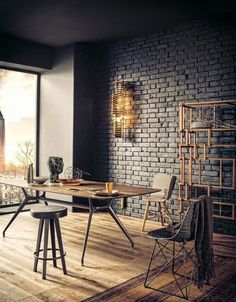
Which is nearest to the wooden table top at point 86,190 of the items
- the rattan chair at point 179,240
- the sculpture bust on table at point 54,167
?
the sculpture bust on table at point 54,167

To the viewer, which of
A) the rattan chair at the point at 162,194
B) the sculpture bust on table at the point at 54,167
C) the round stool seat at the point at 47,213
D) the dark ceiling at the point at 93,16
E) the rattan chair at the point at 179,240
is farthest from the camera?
the rattan chair at the point at 162,194

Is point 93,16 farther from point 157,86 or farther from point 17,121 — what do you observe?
point 17,121

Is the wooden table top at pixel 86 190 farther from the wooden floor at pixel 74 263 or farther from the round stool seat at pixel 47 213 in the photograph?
the wooden floor at pixel 74 263

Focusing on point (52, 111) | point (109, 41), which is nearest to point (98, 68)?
point (109, 41)

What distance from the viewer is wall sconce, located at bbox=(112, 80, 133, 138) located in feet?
19.5

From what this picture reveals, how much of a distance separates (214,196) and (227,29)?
2.20 m

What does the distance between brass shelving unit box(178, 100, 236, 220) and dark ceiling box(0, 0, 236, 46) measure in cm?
121

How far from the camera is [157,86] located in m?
5.56

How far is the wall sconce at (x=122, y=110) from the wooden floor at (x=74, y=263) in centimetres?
152

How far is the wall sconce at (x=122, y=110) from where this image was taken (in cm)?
593

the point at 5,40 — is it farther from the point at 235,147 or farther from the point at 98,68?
the point at 235,147

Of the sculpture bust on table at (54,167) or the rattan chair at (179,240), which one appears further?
the sculpture bust on table at (54,167)

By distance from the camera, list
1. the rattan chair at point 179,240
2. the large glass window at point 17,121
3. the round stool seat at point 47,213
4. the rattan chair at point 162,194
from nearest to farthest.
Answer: the rattan chair at point 179,240 < the round stool seat at point 47,213 < the rattan chair at point 162,194 < the large glass window at point 17,121

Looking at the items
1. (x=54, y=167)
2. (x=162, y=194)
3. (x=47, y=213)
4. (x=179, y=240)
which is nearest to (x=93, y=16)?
(x=54, y=167)
